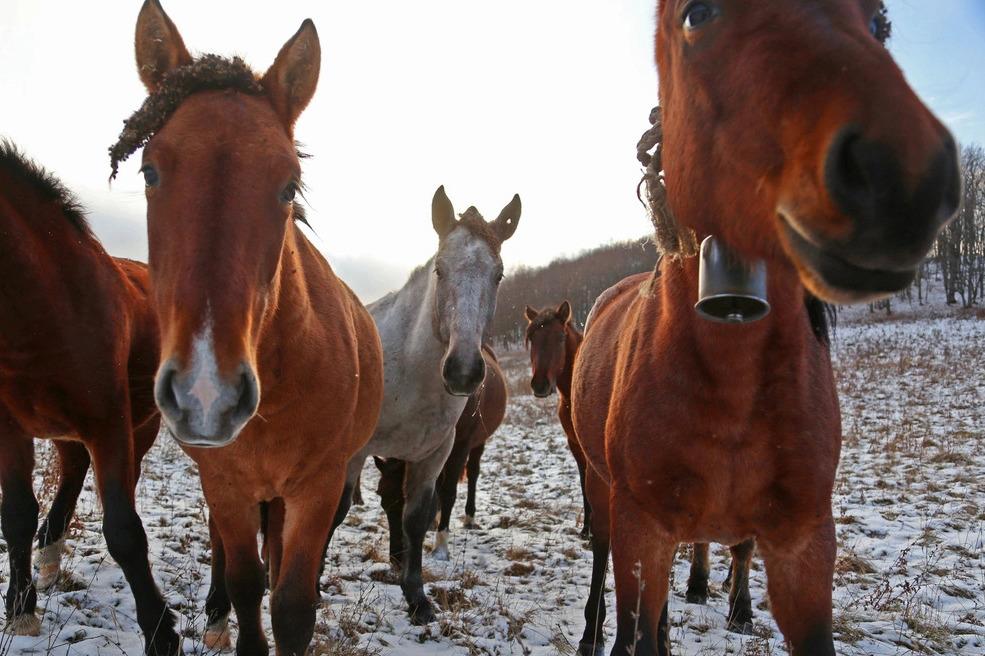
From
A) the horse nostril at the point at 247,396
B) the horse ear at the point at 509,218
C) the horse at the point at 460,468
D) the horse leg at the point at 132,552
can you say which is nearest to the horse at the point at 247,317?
the horse nostril at the point at 247,396

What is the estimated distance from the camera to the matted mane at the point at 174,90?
7.62 feet

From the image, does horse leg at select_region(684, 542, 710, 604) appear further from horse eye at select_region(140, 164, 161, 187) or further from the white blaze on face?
horse eye at select_region(140, 164, 161, 187)

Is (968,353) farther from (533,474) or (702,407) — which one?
(702,407)

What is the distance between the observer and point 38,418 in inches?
135

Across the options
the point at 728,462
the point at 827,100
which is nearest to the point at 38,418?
the point at 728,462

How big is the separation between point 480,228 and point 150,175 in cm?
322

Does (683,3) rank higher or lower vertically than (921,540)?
higher

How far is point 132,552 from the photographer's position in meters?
3.12

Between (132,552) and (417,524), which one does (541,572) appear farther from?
(132,552)

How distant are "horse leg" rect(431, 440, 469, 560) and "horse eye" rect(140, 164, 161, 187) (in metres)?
4.67

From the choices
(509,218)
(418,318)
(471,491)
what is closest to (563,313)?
(471,491)

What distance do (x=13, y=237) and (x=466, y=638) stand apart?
365cm

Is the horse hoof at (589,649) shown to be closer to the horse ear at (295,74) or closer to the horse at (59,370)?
the horse at (59,370)

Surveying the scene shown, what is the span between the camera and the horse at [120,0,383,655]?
1.81m
